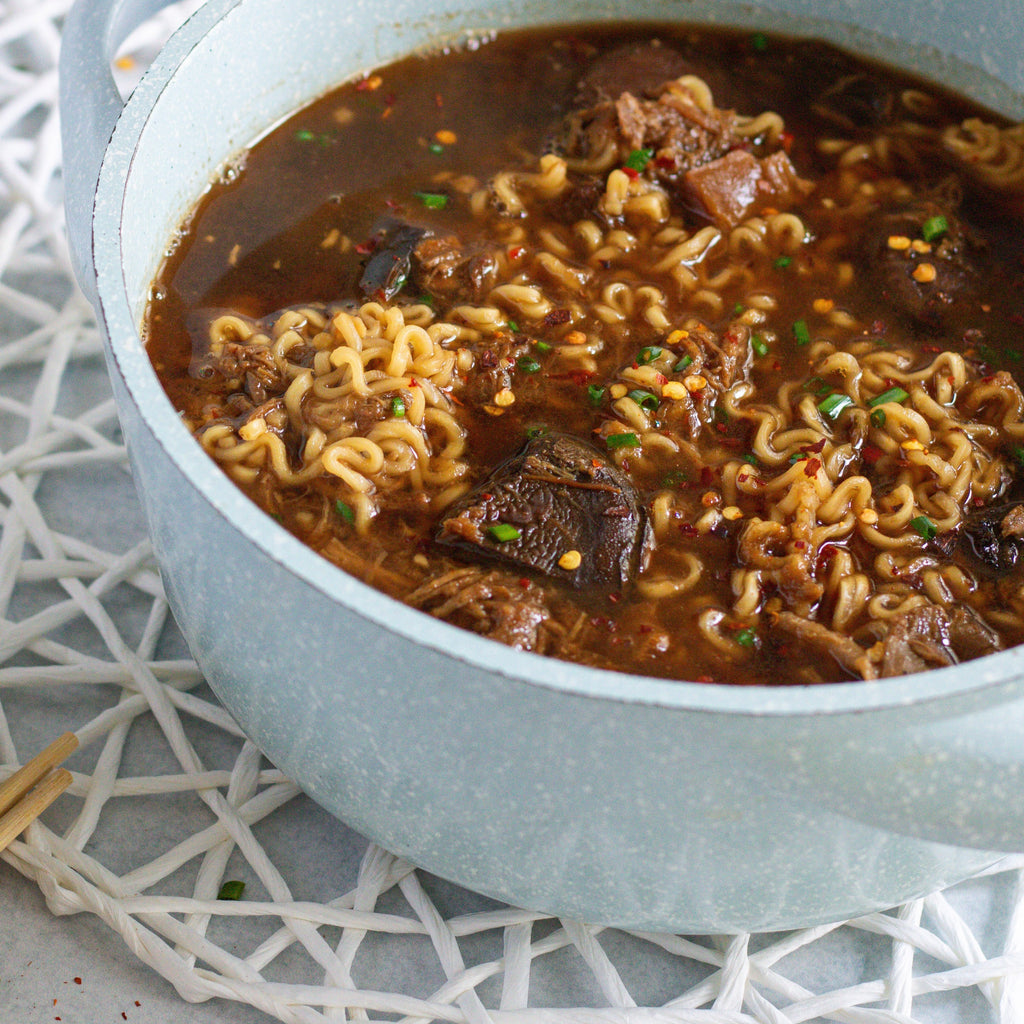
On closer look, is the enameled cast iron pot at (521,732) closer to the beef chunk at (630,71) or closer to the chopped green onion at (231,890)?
the chopped green onion at (231,890)

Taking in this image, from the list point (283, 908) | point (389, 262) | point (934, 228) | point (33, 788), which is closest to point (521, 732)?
point (283, 908)

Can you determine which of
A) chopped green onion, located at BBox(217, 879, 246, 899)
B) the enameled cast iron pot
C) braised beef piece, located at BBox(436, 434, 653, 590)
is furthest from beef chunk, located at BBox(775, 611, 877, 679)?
chopped green onion, located at BBox(217, 879, 246, 899)

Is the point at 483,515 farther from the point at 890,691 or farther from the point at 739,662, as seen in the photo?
the point at 890,691

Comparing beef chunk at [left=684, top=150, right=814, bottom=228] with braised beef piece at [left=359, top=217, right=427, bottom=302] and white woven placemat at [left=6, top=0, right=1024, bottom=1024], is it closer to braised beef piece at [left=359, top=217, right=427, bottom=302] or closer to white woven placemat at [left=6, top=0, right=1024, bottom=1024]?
braised beef piece at [left=359, top=217, right=427, bottom=302]

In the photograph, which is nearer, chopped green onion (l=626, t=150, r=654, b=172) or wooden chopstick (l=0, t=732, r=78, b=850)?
wooden chopstick (l=0, t=732, r=78, b=850)

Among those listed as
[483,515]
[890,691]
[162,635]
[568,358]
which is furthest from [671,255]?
[890,691]

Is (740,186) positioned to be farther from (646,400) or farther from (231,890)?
(231,890)
